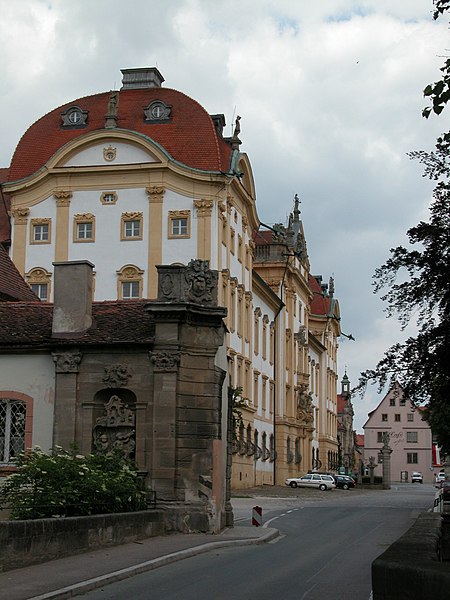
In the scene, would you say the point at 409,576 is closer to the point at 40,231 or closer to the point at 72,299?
the point at 72,299

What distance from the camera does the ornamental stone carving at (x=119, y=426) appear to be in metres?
23.1

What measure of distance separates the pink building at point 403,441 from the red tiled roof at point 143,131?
97.3 m

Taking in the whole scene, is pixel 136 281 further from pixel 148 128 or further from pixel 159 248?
pixel 148 128

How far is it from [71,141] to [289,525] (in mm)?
29250

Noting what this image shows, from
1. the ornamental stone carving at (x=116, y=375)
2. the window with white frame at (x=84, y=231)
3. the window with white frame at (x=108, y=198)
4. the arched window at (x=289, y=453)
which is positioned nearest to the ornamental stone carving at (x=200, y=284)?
the ornamental stone carving at (x=116, y=375)

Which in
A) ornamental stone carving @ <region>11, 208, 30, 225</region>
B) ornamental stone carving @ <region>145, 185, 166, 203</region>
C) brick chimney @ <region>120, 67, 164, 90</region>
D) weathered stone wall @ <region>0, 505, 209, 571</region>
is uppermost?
brick chimney @ <region>120, 67, 164, 90</region>

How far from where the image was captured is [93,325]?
24.2m

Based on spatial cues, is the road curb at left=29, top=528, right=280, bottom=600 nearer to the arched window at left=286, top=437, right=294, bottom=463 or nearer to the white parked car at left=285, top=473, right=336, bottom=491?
the white parked car at left=285, top=473, right=336, bottom=491

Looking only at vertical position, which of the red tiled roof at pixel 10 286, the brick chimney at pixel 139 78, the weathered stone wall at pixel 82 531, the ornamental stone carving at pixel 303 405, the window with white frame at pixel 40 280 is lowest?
the weathered stone wall at pixel 82 531

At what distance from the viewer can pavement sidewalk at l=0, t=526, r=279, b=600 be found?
515 inches

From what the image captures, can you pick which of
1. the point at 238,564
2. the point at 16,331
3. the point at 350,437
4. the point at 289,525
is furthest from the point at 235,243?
the point at 350,437

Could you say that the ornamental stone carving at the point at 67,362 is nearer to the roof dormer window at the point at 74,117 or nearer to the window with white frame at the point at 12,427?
the window with white frame at the point at 12,427

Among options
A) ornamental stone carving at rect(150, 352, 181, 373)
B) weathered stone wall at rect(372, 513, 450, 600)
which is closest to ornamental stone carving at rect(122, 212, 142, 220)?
ornamental stone carving at rect(150, 352, 181, 373)

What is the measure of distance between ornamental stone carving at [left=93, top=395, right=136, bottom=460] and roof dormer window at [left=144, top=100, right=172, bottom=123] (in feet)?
110
